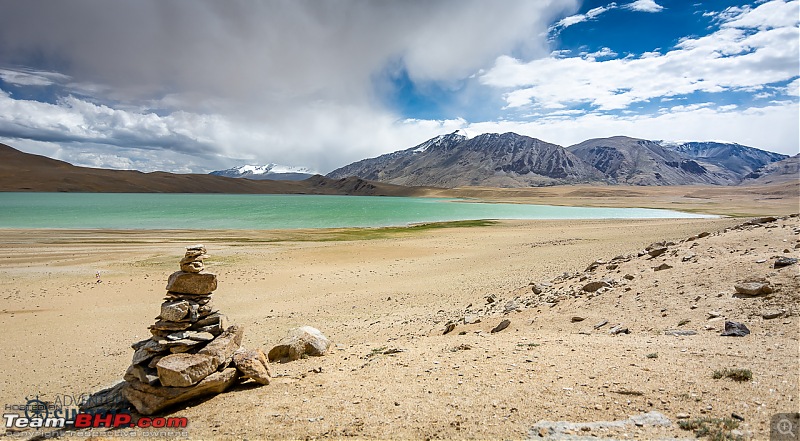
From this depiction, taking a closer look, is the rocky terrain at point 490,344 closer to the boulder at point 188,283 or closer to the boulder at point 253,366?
the boulder at point 253,366

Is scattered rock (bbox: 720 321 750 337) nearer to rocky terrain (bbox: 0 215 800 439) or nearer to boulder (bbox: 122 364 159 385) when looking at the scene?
rocky terrain (bbox: 0 215 800 439)

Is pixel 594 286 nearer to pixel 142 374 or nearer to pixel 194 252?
pixel 194 252

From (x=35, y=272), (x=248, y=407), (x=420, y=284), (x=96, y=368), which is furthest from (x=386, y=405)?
(x=35, y=272)

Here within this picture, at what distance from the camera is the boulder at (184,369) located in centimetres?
726

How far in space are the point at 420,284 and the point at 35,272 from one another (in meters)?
24.1

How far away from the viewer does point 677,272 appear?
43.3 ft

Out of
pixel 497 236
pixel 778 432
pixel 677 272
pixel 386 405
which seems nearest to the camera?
pixel 778 432

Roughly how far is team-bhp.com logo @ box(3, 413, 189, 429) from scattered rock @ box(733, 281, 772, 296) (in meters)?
12.9

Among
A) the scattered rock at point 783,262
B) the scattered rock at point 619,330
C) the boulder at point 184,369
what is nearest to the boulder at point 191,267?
the boulder at point 184,369

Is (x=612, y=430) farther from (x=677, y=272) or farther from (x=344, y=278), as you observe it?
(x=344, y=278)

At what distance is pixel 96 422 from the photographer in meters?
7.34

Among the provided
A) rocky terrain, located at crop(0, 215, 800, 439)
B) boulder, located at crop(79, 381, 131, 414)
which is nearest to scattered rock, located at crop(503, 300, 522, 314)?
rocky terrain, located at crop(0, 215, 800, 439)

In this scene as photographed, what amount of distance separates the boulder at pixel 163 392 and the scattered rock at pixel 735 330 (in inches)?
412

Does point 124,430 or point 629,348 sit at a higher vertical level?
point 629,348
